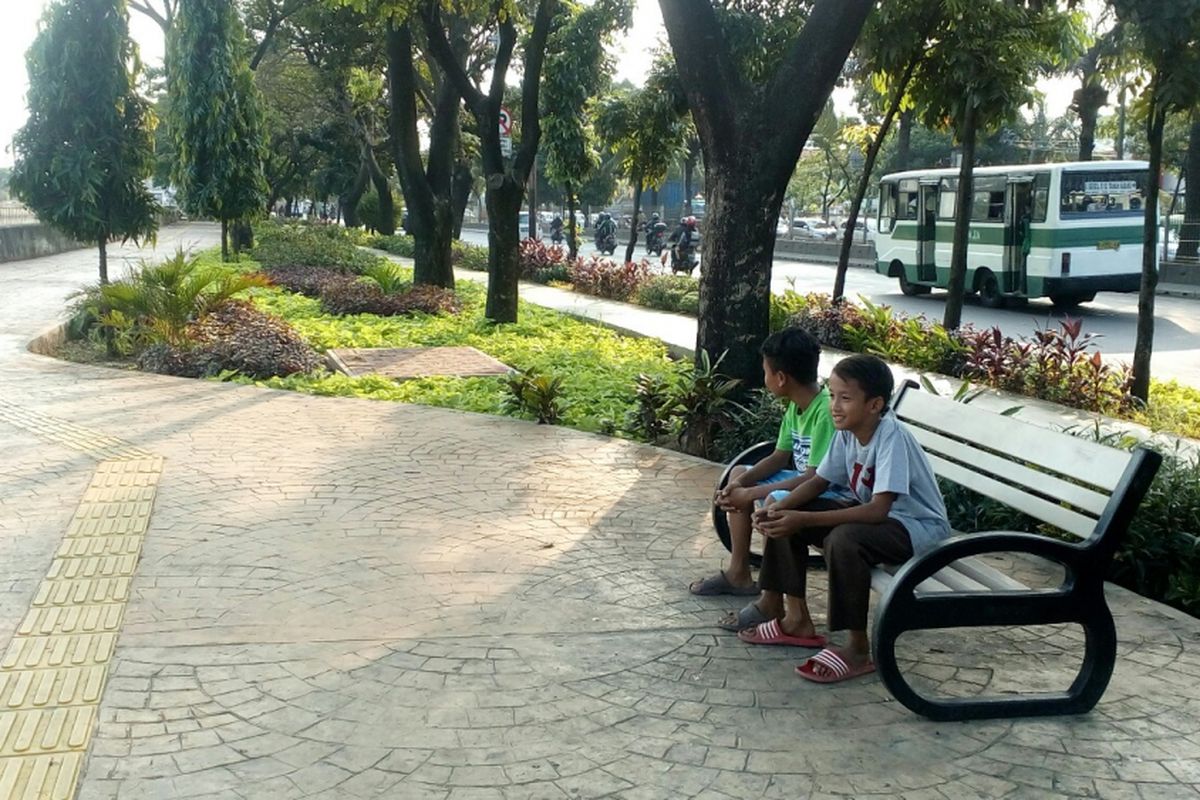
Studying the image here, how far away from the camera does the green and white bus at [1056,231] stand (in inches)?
727

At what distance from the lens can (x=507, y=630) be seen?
4.29 metres

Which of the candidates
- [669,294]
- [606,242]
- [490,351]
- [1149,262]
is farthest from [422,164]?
[606,242]

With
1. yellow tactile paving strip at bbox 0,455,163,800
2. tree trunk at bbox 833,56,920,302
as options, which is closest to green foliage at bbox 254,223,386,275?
tree trunk at bbox 833,56,920,302

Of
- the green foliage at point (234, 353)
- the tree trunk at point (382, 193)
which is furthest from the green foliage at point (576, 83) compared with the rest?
the green foliage at point (234, 353)

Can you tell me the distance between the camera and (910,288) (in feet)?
76.2

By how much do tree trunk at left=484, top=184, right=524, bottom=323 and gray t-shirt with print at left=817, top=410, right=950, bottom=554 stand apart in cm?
1013

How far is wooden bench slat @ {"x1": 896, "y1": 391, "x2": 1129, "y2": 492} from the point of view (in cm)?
365

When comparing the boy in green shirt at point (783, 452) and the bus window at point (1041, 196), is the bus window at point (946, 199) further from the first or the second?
the boy in green shirt at point (783, 452)

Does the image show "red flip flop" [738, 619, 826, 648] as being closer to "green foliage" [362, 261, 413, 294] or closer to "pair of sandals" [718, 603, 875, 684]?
"pair of sandals" [718, 603, 875, 684]

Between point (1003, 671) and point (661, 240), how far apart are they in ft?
114

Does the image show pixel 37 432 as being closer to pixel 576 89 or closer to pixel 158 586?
pixel 158 586

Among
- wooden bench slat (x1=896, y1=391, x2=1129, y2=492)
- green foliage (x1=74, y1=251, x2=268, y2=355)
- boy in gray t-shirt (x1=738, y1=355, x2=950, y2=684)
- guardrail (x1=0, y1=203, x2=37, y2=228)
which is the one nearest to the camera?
wooden bench slat (x1=896, y1=391, x2=1129, y2=492)

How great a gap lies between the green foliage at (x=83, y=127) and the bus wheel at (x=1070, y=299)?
1518 cm

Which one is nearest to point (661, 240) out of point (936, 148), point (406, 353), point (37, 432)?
point (936, 148)
